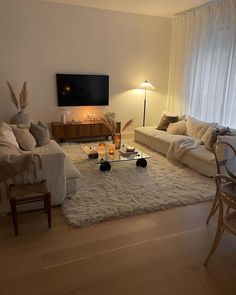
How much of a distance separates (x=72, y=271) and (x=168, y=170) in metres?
2.55

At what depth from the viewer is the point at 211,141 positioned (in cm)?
418

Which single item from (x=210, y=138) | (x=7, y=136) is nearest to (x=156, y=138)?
(x=210, y=138)

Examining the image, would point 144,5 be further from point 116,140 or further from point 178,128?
point 116,140

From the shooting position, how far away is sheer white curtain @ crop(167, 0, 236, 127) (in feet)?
15.5

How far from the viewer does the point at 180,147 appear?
450cm

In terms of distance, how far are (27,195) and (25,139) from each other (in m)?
1.40

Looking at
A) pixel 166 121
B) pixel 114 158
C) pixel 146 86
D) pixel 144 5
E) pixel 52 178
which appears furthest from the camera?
pixel 146 86

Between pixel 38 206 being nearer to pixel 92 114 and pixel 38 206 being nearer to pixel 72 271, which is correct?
pixel 72 271

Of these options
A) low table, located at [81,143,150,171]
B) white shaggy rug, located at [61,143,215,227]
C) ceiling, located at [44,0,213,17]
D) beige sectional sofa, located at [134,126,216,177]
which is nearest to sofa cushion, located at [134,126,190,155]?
beige sectional sofa, located at [134,126,216,177]

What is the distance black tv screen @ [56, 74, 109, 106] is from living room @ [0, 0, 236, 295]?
4 centimetres

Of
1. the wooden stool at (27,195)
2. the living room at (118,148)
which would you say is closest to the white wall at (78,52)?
the living room at (118,148)

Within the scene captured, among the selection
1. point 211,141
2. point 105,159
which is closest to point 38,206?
point 105,159

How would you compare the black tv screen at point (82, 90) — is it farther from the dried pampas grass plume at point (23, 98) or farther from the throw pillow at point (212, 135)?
the throw pillow at point (212, 135)

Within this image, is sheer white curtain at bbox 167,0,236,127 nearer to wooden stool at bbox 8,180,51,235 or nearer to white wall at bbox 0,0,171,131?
white wall at bbox 0,0,171,131
